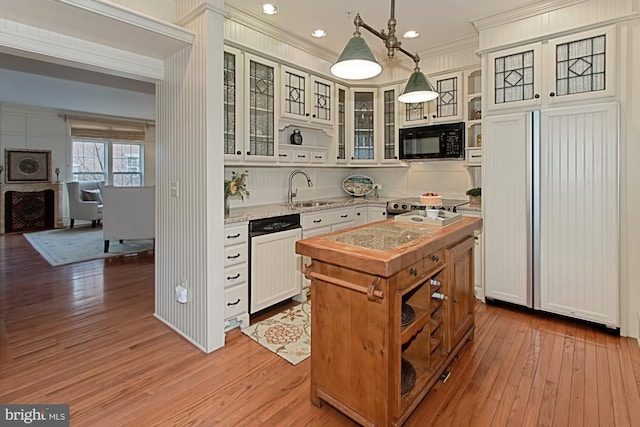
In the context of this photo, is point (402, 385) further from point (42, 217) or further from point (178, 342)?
point (42, 217)

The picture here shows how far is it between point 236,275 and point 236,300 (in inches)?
8.3

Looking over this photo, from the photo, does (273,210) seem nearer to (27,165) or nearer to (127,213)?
(127,213)

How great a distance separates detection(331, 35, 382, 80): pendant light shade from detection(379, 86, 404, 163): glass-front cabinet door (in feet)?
7.50

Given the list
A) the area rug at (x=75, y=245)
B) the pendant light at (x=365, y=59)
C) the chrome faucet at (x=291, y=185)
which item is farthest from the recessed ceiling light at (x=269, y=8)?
the area rug at (x=75, y=245)

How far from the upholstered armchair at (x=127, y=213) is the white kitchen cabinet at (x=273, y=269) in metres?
3.40

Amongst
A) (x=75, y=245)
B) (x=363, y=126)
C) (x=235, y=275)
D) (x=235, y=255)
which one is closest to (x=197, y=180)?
(x=235, y=255)

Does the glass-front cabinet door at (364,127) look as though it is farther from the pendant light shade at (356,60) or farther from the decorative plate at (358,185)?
the pendant light shade at (356,60)

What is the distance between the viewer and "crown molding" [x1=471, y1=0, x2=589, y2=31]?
289cm

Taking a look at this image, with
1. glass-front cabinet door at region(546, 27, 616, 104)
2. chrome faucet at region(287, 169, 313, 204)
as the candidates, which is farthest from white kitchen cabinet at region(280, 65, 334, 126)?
→ glass-front cabinet door at region(546, 27, 616, 104)

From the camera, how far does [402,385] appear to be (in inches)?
74.4

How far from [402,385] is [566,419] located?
2.89 feet

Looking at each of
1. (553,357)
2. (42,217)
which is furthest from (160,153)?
(42,217)

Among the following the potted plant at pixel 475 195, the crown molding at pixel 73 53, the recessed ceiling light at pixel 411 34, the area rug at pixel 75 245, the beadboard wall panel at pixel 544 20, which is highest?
the recessed ceiling light at pixel 411 34

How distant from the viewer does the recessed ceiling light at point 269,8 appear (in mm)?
2947
